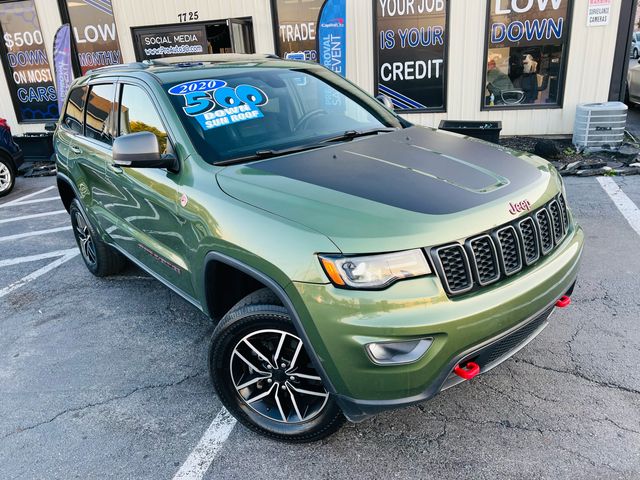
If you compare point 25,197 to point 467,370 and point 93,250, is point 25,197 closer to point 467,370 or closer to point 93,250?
point 93,250

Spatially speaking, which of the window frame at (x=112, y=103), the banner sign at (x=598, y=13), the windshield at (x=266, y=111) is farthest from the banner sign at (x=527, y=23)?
the window frame at (x=112, y=103)

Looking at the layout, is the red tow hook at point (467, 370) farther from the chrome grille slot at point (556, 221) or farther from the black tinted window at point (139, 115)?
the black tinted window at point (139, 115)

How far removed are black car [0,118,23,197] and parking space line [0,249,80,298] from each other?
3.69 meters

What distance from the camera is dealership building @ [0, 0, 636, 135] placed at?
27.4 feet

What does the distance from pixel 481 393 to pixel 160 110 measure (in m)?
2.52

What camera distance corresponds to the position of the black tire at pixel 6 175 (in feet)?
26.8

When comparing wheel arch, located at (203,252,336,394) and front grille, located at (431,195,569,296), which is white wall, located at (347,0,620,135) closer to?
front grille, located at (431,195,569,296)

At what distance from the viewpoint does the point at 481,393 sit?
2875 mm

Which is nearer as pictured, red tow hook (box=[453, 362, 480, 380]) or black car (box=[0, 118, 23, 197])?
red tow hook (box=[453, 362, 480, 380])

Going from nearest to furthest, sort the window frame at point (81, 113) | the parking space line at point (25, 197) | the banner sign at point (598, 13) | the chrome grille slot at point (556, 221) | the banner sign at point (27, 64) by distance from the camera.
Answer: the chrome grille slot at point (556, 221)
the window frame at point (81, 113)
the parking space line at point (25, 197)
the banner sign at point (598, 13)
the banner sign at point (27, 64)

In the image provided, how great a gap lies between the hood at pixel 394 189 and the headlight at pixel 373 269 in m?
0.04

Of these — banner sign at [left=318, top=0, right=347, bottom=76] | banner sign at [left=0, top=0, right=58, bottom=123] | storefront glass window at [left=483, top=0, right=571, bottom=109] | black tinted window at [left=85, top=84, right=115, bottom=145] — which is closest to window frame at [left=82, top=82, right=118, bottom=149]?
black tinted window at [left=85, top=84, right=115, bottom=145]

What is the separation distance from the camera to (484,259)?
2195 millimetres

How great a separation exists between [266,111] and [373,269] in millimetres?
1602
